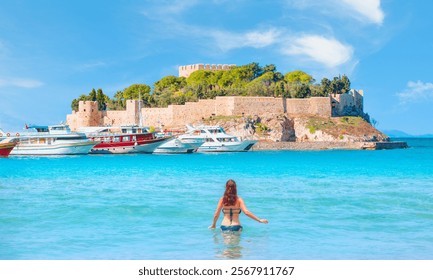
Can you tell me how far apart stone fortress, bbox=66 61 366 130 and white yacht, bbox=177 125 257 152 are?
4.07 m

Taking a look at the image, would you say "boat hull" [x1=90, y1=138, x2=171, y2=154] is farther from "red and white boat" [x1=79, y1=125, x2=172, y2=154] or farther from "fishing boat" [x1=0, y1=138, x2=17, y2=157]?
"fishing boat" [x1=0, y1=138, x2=17, y2=157]

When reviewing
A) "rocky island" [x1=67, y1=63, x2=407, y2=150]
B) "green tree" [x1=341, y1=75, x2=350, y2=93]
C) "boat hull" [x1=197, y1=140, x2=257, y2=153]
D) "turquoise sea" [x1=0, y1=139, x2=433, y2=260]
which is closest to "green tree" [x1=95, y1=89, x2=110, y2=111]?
"rocky island" [x1=67, y1=63, x2=407, y2=150]

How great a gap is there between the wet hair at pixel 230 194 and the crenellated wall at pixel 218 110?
133 ft

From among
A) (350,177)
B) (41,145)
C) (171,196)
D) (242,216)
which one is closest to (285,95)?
(41,145)

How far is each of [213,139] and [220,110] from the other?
5412 mm

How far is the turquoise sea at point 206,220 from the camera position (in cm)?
881

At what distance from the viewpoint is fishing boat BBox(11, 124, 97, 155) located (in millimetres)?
42562

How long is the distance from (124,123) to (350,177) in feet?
112

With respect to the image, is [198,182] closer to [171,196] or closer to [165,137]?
[171,196]

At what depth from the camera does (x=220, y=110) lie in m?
50.3

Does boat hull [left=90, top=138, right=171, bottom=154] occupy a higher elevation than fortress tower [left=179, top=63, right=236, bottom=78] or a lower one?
lower

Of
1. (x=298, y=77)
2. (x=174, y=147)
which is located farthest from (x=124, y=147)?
(x=298, y=77)

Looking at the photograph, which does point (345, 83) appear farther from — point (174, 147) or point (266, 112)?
point (174, 147)

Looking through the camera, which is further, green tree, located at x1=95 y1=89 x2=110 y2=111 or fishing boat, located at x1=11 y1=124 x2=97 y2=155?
green tree, located at x1=95 y1=89 x2=110 y2=111
